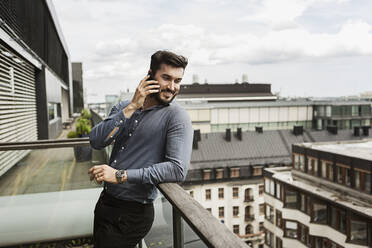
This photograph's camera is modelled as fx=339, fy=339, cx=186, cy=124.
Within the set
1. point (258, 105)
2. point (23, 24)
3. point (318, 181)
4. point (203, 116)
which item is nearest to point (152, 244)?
A: point (23, 24)

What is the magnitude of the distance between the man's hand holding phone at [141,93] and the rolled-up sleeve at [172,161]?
0.21 metres

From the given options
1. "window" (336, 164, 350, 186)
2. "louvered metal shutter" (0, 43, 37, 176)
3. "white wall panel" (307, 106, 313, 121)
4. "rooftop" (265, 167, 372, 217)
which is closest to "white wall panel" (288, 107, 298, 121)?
"white wall panel" (307, 106, 313, 121)

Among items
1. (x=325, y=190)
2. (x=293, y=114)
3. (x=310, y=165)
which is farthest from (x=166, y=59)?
(x=293, y=114)

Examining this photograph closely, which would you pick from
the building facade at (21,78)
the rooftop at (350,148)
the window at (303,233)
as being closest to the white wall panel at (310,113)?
the rooftop at (350,148)

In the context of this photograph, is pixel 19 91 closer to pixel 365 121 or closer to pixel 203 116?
pixel 203 116

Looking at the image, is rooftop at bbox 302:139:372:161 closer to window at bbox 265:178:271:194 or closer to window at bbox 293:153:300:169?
window at bbox 293:153:300:169

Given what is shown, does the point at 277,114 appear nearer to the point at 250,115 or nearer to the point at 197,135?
the point at 250,115

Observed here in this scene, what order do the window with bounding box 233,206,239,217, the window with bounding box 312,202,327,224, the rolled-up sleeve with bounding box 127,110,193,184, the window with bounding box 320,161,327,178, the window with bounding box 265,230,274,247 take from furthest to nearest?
1. the window with bounding box 233,206,239,217
2. the window with bounding box 265,230,274,247
3. the window with bounding box 320,161,327,178
4. the window with bounding box 312,202,327,224
5. the rolled-up sleeve with bounding box 127,110,193,184

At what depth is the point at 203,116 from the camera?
172 feet

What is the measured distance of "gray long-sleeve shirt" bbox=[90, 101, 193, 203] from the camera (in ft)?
6.54

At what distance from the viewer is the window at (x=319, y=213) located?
961 inches

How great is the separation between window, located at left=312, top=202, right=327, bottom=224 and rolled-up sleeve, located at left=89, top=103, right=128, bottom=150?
25.1m

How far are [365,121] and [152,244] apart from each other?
65.9 m

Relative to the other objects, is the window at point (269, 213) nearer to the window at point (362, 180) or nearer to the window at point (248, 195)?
the window at point (248, 195)
